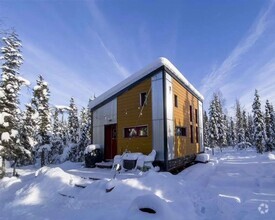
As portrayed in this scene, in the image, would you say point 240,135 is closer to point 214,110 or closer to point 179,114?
point 214,110

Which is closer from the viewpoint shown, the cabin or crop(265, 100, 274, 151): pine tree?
the cabin

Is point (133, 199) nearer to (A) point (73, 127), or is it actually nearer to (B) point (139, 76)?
(B) point (139, 76)

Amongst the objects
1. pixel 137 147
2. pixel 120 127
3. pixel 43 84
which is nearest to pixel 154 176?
pixel 137 147

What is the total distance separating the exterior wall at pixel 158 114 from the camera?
43.7ft

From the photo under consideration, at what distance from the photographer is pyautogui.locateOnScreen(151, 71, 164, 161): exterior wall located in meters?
13.3

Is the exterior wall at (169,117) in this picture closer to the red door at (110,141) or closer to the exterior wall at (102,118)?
the exterior wall at (102,118)

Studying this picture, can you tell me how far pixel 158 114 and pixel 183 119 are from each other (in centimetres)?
444

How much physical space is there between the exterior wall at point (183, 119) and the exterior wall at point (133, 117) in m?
2.08

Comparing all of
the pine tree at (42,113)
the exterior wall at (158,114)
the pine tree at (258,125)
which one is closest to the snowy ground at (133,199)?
the exterior wall at (158,114)

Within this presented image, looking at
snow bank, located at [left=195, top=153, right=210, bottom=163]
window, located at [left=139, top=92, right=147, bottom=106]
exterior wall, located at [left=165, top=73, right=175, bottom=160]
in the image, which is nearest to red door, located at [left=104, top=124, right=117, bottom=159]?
window, located at [left=139, top=92, right=147, bottom=106]

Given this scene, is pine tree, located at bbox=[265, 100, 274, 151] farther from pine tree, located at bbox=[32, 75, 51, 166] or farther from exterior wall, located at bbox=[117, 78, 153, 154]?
pine tree, located at bbox=[32, 75, 51, 166]

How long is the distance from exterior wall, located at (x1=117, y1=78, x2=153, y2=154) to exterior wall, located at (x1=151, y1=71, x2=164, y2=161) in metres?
0.30

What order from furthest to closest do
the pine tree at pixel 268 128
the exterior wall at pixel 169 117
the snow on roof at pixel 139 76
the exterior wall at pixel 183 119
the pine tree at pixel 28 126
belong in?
the pine tree at pixel 268 128
the pine tree at pixel 28 126
the exterior wall at pixel 183 119
the snow on roof at pixel 139 76
the exterior wall at pixel 169 117

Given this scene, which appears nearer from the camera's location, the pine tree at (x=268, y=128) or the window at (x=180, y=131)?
the window at (x=180, y=131)
